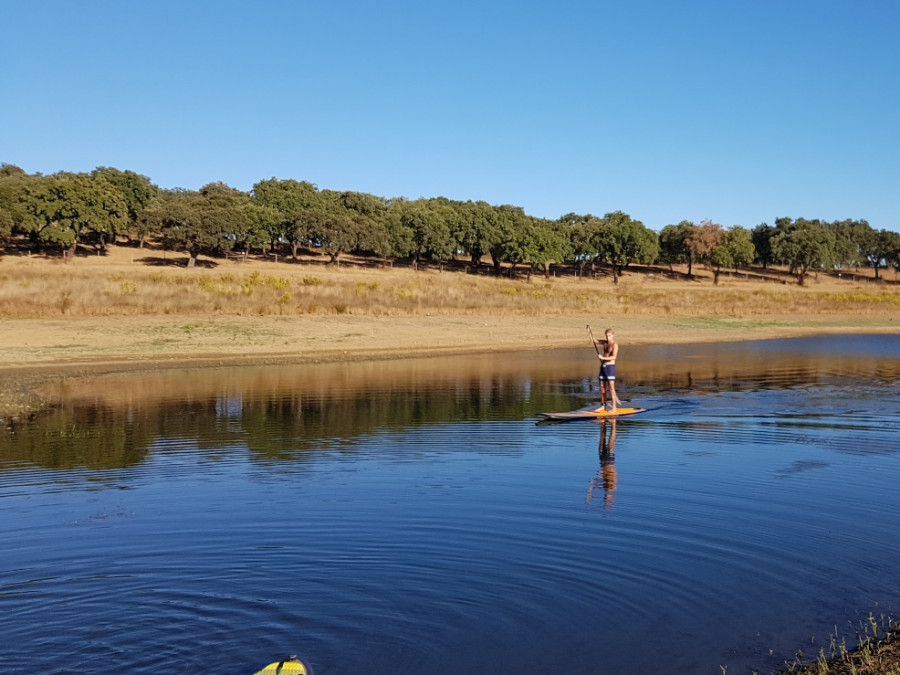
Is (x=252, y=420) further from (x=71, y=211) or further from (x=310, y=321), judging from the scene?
(x=71, y=211)

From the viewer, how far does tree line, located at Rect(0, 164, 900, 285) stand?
9081cm

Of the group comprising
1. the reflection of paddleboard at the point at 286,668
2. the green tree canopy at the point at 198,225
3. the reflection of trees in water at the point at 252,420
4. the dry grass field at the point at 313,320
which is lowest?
the reflection of trees in water at the point at 252,420

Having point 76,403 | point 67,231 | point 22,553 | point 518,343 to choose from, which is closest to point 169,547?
point 22,553

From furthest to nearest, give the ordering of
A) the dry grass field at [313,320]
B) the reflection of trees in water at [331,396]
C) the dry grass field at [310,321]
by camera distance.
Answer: the dry grass field at [313,320]
the dry grass field at [310,321]
the reflection of trees in water at [331,396]

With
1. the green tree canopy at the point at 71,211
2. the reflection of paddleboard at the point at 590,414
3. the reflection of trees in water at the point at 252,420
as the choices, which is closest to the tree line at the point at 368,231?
the green tree canopy at the point at 71,211

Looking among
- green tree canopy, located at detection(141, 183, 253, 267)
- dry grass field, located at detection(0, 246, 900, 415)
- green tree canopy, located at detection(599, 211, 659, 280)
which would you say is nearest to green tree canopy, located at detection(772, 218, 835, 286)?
green tree canopy, located at detection(599, 211, 659, 280)

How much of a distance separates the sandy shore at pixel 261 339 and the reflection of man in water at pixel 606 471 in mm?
14143

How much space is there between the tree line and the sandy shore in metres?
47.1

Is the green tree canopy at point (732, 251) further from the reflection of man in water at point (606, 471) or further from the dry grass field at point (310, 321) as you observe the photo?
the reflection of man in water at point (606, 471)

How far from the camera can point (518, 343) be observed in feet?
144

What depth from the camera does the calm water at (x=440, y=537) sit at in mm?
8609

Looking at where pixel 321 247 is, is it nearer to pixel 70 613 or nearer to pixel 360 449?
pixel 360 449

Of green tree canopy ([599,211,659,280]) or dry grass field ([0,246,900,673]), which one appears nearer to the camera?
dry grass field ([0,246,900,673])

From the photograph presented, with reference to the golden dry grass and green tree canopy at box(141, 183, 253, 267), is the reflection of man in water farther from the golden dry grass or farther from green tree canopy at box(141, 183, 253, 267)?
green tree canopy at box(141, 183, 253, 267)
